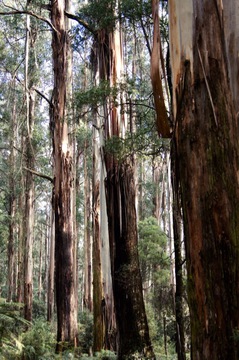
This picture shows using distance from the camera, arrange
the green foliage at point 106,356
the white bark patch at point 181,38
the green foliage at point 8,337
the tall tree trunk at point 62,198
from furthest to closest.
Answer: the tall tree trunk at point 62,198, the green foliage at point 106,356, the green foliage at point 8,337, the white bark patch at point 181,38

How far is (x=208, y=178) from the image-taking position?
240 cm

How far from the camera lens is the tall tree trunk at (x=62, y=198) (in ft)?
28.3

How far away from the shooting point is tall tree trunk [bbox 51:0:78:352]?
864 cm

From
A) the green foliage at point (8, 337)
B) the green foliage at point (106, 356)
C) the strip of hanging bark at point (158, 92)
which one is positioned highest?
the strip of hanging bark at point (158, 92)

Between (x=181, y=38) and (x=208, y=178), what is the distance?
2.95 feet

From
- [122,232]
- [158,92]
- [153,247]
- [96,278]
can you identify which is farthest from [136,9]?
[153,247]

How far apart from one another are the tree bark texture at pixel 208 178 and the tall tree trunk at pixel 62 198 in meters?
6.35

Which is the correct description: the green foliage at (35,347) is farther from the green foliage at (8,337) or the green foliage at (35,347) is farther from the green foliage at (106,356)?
the green foliage at (106,356)

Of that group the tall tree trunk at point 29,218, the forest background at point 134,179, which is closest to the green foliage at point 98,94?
the forest background at point 134,179

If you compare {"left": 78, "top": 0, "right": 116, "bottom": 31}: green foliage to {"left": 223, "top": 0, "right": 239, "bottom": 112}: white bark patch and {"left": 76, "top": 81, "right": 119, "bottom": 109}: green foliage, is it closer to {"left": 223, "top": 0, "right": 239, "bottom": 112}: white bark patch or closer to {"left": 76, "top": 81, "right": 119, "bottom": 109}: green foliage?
{"left": 76, "top": 81, "right": 119, "bottom": 109}: green foliage

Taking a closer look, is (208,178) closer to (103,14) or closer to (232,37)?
(232,37)

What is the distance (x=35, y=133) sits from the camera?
17.6 m

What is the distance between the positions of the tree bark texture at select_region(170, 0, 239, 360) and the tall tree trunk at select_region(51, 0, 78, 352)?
20.8 feet

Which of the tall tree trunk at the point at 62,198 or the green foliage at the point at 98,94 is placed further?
the tall tree trunk at the point at 62,198
